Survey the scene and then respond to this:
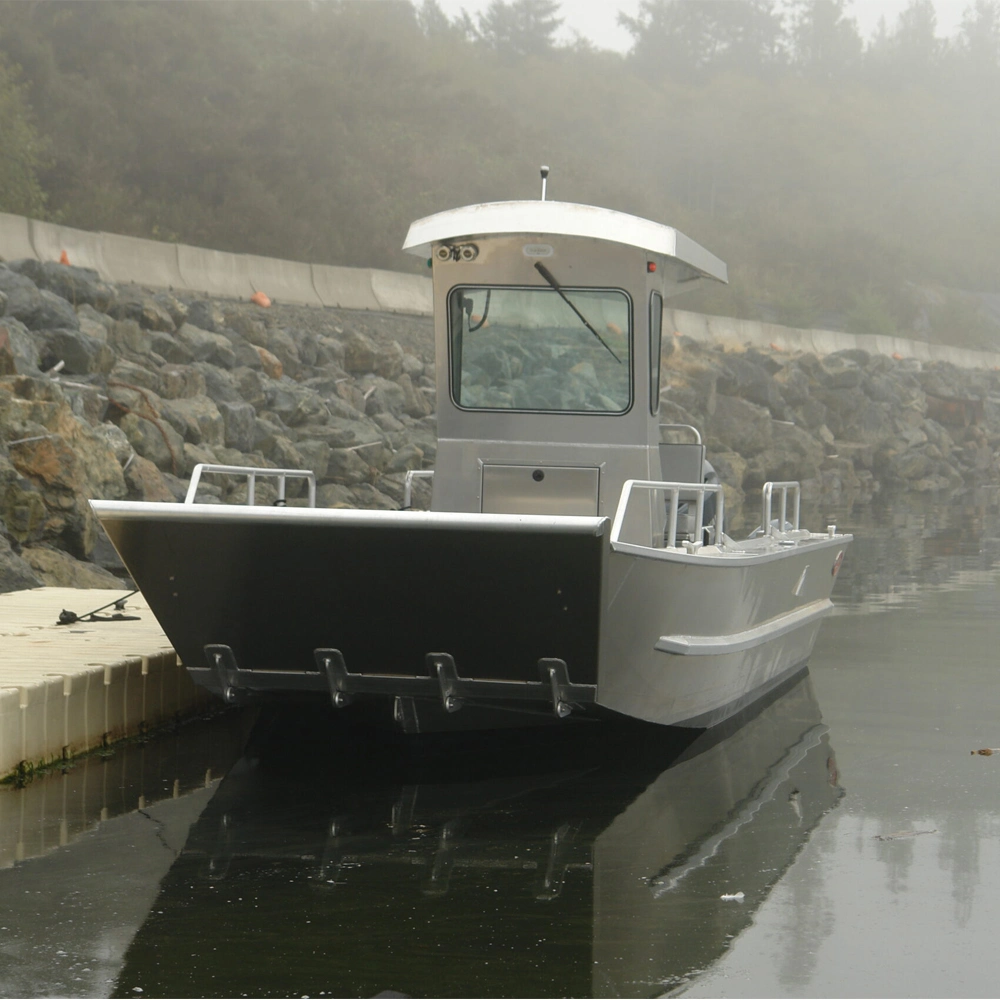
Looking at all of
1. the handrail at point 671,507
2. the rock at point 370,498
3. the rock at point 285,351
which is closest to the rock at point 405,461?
the rock at point 370,498

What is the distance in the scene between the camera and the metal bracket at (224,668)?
6.60 meters

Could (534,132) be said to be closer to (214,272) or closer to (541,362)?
(214,272)

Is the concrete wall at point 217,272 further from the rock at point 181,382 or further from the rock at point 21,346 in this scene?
the rock at point 21,346

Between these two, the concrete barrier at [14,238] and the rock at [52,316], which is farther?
the concrete barrier at [14,238]

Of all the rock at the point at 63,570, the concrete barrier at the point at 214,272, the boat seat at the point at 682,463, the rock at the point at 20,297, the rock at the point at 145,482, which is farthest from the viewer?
the concrete barrier at the point at 214,272

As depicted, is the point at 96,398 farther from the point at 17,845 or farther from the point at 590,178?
the point at 590,178

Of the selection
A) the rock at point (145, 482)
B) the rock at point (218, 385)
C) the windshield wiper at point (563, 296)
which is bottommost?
the rock at point (145, 482)

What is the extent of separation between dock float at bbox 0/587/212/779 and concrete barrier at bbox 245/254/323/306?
23334 millimetres

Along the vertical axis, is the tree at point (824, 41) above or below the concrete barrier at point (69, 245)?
above

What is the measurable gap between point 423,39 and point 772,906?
73978 mm

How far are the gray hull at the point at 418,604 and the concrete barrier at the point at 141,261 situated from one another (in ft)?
73.3

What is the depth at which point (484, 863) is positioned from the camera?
5.60 metres

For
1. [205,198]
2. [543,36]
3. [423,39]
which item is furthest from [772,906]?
[543,36]

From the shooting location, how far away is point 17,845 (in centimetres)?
562
